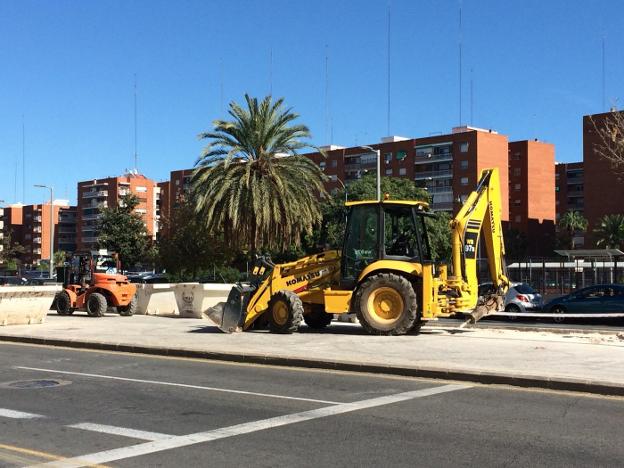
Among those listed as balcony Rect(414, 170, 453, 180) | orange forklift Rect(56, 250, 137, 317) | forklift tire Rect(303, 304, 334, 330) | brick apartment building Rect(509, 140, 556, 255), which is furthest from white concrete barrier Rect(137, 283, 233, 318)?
brick apartment building Rect(509, 140, 556, 255)

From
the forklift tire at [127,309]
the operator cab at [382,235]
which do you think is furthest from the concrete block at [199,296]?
the operator cab at [382,235]

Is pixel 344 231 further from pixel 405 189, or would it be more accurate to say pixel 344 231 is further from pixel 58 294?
pixel 405 189

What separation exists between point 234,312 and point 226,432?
10.5 meters

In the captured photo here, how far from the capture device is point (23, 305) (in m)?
21.6

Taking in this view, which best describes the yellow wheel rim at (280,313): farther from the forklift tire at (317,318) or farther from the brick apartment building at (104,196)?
the brick apartment building at (104,196)

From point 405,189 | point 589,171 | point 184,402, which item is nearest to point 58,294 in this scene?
point 184,402

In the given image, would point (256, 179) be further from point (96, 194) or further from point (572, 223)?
point (96, 194)

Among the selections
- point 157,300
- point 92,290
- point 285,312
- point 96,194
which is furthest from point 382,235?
point 96,194

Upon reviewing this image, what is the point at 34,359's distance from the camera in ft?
47.2

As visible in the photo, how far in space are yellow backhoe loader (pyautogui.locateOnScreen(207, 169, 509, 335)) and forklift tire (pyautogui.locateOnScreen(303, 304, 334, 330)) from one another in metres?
0.72

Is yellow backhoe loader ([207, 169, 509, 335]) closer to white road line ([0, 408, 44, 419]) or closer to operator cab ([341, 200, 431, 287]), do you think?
operator cab ([341, 200, 431, 287])

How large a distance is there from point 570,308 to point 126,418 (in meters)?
22.1

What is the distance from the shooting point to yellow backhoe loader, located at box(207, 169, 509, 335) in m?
16.9

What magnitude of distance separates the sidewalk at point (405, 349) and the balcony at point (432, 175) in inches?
3579
